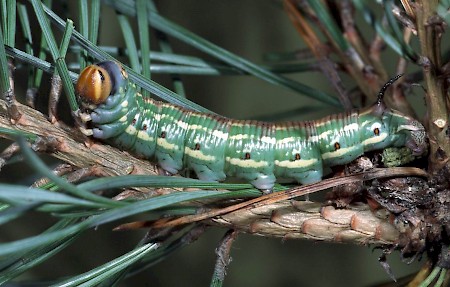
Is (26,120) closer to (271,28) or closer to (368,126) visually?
(368,126)

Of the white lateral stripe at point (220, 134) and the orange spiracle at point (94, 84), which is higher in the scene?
the orange spiracle at point (94, 84)

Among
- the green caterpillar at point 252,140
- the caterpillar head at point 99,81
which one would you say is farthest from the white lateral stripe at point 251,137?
the caterpillar head at point 99,81

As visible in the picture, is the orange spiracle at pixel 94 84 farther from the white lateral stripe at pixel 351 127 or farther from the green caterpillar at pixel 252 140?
the white lateral stripe at pixel 351 127

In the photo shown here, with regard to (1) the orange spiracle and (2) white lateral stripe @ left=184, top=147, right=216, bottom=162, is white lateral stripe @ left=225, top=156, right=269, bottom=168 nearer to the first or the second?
(2) white lateral stripe @ left=184, top=147, right=216, bottom=162

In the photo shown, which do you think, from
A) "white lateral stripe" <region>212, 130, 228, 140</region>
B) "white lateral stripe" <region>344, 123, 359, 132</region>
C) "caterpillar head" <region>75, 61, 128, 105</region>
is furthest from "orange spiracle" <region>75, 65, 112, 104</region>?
"white lateral stripe" <region>344, 123, 359, 132</region>

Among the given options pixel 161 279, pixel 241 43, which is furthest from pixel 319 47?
pixel 161 279

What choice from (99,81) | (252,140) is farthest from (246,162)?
(99,81)
